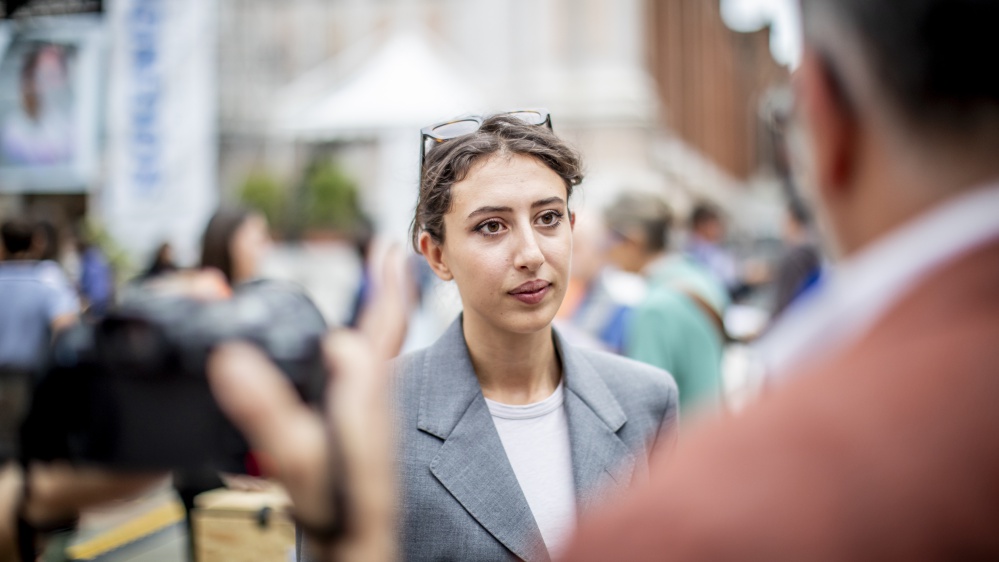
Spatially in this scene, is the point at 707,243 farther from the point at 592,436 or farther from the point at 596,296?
the point at 592,436

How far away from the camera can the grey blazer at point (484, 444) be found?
77.4 inches

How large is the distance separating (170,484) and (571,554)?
2.05ft

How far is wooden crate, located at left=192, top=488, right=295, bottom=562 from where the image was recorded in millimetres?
2961

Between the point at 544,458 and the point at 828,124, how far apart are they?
1402mm

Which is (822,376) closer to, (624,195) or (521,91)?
(624,195)

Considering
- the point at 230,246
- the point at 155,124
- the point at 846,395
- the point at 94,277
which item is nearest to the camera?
the point at 846,395

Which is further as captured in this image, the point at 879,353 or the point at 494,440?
the point at 494,440

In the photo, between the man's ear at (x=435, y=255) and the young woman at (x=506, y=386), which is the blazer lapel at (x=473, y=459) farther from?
the man's ear at (x=435, y=255)

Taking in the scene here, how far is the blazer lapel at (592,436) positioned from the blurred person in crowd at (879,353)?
123 cm

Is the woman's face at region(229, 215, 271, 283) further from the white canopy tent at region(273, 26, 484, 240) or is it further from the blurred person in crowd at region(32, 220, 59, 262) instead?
the white canopy tent at region(273, 26, 484, 240)

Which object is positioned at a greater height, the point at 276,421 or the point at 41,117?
the point at 41,117

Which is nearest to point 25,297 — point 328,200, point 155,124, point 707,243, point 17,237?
point 17,237

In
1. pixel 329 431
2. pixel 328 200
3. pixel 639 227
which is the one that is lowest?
pixel 328 200

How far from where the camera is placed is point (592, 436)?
2.18 meters
